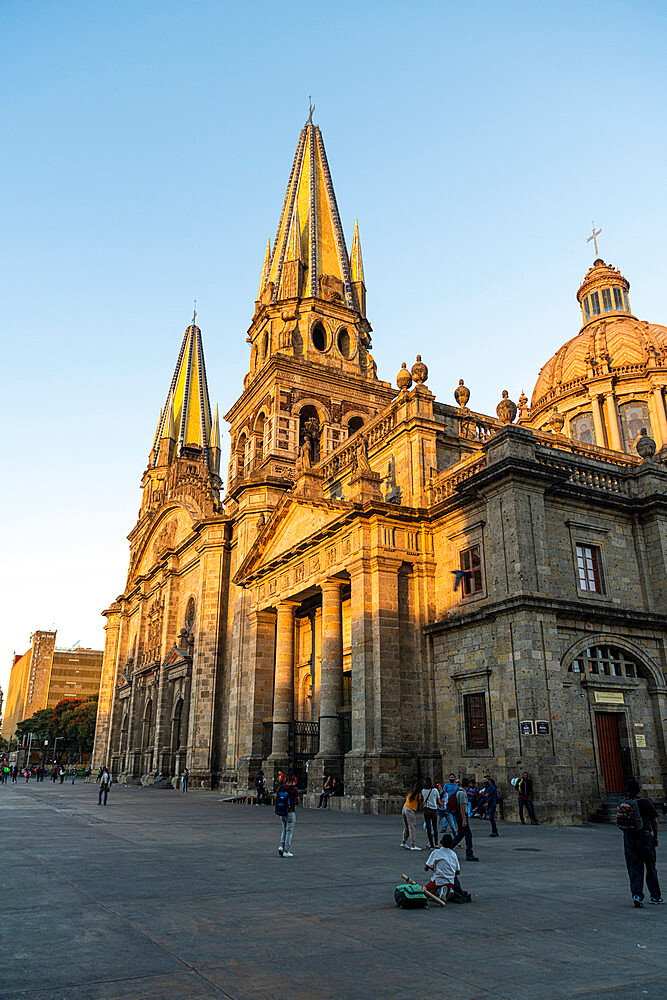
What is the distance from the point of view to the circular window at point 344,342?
47.6m

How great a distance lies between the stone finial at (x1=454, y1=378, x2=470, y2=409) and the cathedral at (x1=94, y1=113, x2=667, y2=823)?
0.19 ft

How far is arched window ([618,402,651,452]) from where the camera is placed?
39375mm

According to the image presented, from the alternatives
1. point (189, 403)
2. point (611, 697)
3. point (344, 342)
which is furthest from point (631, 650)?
point (189, 403)

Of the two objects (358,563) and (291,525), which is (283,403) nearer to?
(291,525)

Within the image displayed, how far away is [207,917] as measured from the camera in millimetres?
7781

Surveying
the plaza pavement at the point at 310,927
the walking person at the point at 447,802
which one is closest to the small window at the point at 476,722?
the plaza pavement at the point at 310,927

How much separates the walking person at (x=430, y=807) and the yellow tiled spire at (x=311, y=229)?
37.9m

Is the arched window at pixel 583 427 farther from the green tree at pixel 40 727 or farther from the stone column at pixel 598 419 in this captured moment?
the green tree at pixel 40 727

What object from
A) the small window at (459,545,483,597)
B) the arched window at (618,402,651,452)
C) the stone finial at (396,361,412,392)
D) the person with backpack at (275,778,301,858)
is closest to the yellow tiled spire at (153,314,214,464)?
the arched window at (618,402,651,452)

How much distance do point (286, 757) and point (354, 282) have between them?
A: 107ft

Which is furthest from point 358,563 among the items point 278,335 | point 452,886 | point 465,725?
point 278,335

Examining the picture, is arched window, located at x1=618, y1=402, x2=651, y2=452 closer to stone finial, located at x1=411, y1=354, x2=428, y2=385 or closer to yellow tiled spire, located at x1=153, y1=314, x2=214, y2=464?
stone finial, located at x1=411, y1=354, x2=428, y2=385

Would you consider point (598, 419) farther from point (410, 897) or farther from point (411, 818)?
point (410, 897)

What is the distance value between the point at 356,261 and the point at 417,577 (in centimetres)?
3189
